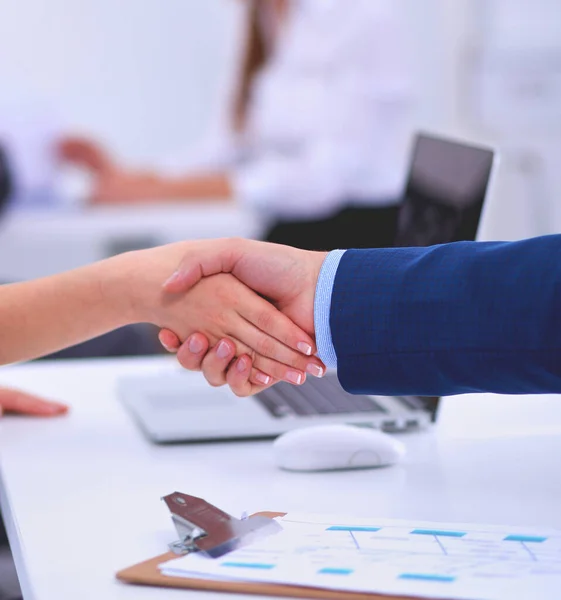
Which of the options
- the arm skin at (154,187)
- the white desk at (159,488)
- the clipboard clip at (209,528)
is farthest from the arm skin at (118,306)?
the arm skin at (154,187)

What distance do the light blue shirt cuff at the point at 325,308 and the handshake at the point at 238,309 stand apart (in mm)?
46

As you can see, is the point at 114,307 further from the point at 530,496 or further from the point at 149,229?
the point at 149,229

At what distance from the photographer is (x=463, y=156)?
3.86ft

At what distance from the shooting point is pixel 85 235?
3.29m

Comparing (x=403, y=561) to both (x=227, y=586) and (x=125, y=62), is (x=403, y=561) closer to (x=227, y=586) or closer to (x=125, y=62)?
(x=227, y=586)

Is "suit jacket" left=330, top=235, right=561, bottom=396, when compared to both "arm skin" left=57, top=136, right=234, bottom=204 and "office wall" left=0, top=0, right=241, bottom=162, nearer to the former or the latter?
"arm skin" left=57, top=136, right=234, bottom=204

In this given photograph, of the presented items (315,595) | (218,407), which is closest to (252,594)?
(315,595)

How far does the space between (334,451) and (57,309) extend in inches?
14.7

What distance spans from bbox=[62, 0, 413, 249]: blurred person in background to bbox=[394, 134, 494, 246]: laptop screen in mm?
1739

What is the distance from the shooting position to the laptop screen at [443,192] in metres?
1.13

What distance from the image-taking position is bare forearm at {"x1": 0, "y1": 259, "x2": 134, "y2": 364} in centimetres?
117

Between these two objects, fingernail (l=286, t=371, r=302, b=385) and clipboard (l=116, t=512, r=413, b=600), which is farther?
fingernail (l=286, t=371, r=302, b=385)

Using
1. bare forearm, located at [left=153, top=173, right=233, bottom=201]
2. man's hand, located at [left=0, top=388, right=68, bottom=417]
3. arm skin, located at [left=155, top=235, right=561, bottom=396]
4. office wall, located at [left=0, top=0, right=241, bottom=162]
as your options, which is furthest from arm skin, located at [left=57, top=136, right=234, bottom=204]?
arm skin, located at [left=155, top=235, right=561, bottom=396]

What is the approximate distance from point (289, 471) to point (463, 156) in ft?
1.38
